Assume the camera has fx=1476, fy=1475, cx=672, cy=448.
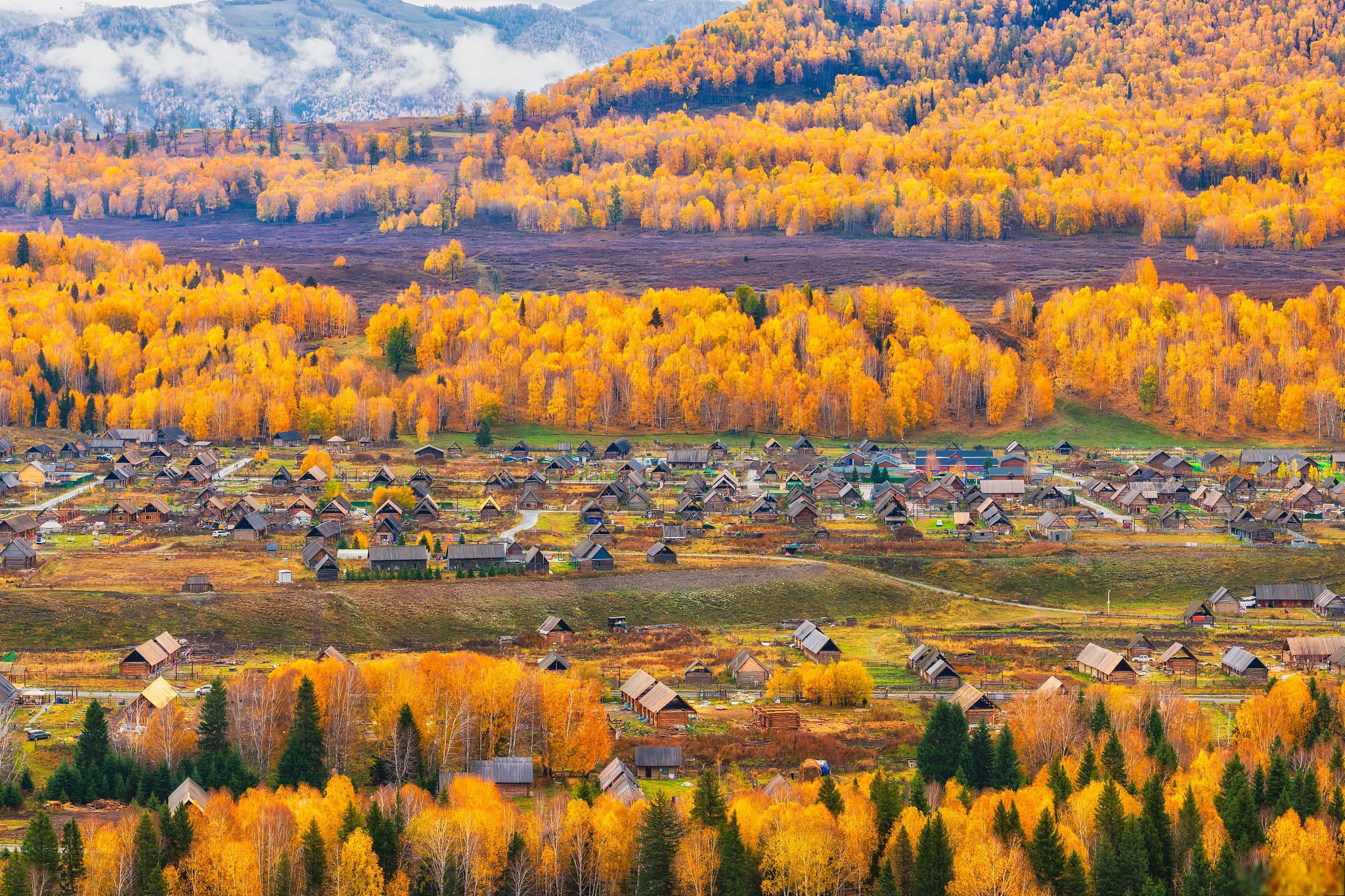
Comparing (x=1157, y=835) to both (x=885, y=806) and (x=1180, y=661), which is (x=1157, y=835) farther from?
(x=1180, y=661)

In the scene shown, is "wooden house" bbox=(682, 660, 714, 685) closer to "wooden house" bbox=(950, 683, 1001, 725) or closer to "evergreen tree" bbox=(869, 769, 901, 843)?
"wooden house" bbox=(950, 683, 1001, 725)

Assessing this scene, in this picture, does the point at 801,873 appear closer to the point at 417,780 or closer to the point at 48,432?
the point at 417,780

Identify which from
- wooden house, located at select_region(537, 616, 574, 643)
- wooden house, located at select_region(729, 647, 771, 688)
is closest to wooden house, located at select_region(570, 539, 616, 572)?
wooden house, located at select_region(537, 616, 574, 643)

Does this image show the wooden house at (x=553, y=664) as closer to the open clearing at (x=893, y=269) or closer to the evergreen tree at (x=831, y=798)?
the evergreen tree at (x=831, y=798)

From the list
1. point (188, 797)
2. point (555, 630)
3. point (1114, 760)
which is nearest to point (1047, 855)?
point (1114, 760)

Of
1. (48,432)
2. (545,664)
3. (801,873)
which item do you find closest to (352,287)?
(48,432)

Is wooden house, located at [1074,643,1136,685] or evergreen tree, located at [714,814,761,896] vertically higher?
evergreen tree, located at [714,814,761,896]

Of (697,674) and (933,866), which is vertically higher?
(933,866)
